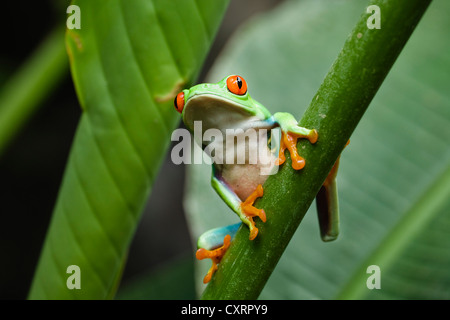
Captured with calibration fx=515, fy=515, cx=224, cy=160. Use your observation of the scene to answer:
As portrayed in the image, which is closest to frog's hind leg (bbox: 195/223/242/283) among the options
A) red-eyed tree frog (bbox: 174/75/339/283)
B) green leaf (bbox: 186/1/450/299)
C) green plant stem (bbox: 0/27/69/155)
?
red-eyed tree frog (bbox: 174/75/339/283)

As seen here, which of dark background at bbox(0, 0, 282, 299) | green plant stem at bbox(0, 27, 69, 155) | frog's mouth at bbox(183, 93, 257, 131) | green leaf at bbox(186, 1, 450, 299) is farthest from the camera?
dark background at bbox(0, 0, 282, 299)

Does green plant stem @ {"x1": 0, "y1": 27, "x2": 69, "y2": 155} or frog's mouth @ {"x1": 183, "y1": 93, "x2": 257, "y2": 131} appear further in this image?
green plant stem @ {"x1": 0, "y1": 27, "x2": 69, "y2": 155}

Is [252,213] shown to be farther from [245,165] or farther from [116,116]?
[116,116]

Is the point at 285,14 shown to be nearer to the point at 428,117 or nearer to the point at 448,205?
the point at 428,117

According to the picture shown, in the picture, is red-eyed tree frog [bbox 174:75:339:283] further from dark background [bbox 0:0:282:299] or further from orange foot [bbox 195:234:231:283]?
dark background [bbox 0:0:282:299]

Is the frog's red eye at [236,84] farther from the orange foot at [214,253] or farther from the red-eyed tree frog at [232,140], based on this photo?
the orange foot at [214,253]

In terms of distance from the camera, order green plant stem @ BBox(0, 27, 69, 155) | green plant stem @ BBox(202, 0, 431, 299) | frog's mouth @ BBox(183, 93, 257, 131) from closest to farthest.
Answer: green plant stem @ BBox(202, 0, 431, 299)
frog's mouth @ BBox(183, 93, 257, 131)
green plant stem @ BBox(0, 27, 69, 155)

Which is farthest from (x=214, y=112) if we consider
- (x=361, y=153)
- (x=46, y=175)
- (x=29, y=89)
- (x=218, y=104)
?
(x=46, y=175)

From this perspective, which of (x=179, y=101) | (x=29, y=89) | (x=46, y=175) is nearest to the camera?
(x=179, y=101)
